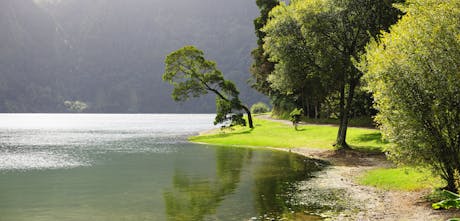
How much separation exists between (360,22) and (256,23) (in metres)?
54.6

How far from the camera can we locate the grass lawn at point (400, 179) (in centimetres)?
2674

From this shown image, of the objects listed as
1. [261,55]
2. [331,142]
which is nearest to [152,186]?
[331,142]

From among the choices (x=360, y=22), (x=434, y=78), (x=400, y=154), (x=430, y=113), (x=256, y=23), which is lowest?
(x=400, y=154)

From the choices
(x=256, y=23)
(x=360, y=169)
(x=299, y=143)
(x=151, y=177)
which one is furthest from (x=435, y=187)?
(x=256, y=23)

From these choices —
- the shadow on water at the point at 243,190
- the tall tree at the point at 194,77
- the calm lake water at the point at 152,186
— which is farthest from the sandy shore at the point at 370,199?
the tall tree at the point at 194,77

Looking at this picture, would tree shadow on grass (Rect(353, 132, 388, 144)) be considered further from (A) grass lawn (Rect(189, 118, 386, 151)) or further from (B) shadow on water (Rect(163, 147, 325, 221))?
(B) shadow on water (Rect(163, 147, 325, 221))

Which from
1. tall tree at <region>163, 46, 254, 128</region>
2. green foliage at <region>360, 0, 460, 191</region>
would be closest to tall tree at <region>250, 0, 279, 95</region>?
tall tree at <region>163, 46, 254, 128</region>

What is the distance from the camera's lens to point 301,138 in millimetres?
63781

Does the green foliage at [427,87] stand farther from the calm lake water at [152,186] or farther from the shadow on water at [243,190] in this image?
the shadow on water at [243,190]

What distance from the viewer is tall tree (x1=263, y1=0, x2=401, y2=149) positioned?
45281 millimetres

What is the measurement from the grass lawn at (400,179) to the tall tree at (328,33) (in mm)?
14893

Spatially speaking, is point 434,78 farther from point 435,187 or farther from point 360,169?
point 360,169

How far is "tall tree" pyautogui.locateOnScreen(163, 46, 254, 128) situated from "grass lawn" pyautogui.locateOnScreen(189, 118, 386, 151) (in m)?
6.67

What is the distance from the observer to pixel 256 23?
324 feet
